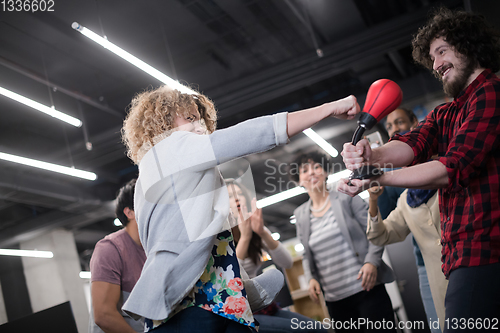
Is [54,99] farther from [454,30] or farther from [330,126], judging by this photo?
[454,30]

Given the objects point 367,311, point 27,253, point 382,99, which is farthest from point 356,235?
point 27,253

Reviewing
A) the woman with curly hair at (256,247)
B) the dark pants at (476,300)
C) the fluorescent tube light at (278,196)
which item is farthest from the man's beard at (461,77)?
the fluorescent tube light at (278,196)

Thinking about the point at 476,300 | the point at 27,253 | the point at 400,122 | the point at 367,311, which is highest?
the point at 27,253

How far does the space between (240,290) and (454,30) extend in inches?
44.5

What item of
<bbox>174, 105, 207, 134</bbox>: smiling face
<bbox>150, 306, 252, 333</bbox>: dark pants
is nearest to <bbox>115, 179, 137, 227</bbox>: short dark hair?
<bbox>174, 105, 207, 134</bbox>: smiling face

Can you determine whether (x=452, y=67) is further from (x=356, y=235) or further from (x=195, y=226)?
(x=356, y=235)

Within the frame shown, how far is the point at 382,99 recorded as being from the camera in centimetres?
129

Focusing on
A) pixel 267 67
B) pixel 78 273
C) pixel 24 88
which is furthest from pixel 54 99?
pixel 78 273

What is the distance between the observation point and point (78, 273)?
919cm

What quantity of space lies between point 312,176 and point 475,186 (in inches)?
67.7

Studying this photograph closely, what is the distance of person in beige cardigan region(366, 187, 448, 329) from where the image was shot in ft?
5.97

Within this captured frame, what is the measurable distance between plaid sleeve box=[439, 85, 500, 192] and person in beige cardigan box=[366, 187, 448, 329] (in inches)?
26.2

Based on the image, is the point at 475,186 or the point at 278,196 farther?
the point at 278,196

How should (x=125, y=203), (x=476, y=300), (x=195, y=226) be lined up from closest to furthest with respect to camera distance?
(x=476, y=300)
(x=195, y=226)
(x=125, y=203)
